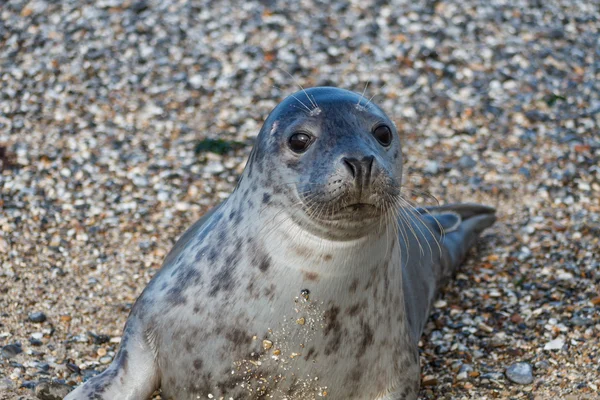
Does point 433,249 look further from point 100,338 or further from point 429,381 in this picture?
point 100,338

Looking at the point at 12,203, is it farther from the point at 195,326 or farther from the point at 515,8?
the point at 515,8

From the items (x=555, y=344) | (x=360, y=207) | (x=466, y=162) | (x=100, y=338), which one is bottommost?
(x=466, y=162)

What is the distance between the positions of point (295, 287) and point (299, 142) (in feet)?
1.78

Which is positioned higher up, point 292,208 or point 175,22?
point 292,208

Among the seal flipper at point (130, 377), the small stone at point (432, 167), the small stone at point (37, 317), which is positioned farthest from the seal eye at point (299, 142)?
the small stone at point (432, 167)

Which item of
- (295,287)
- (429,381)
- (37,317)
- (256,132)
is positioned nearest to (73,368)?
(37,317)

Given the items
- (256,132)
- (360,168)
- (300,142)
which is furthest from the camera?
(256,132)

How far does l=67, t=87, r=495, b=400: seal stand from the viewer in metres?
3.41

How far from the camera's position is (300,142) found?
3.50 metres

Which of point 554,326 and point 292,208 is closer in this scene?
point 292,208

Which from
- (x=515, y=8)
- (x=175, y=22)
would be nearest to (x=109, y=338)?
(x=175, y=22)

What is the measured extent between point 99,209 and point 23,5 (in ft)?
10.6

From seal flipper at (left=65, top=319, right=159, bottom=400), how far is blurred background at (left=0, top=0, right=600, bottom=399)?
0.53m

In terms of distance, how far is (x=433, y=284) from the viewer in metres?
5.14
